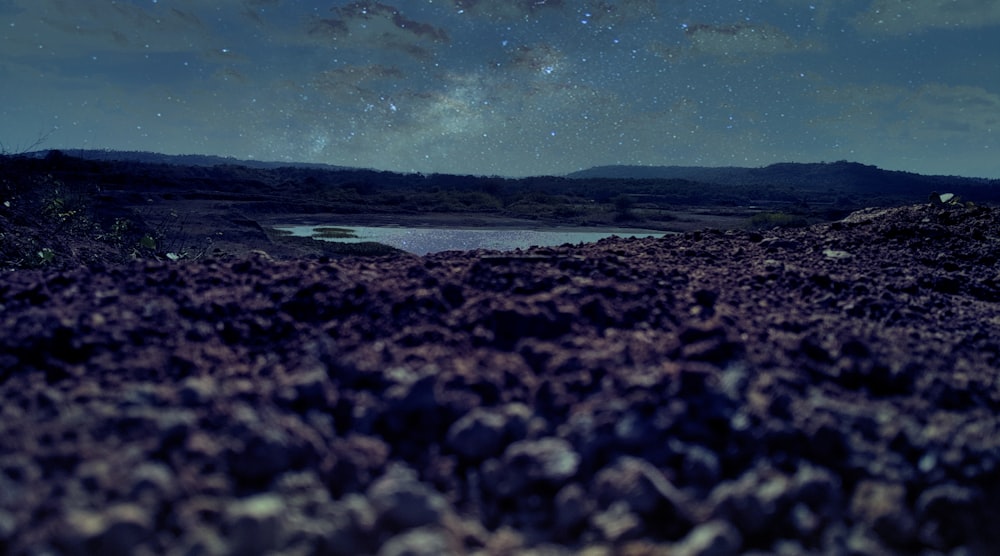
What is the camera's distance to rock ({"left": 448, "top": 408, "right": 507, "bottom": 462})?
1.74 m

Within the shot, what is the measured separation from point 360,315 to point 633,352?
1.14 meters

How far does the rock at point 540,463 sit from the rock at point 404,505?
0.70 ft

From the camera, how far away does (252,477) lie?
4.97 feet

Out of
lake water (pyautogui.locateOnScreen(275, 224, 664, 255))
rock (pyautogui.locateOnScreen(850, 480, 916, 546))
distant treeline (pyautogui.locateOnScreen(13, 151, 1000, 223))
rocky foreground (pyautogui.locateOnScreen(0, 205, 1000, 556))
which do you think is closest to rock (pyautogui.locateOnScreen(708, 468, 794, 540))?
rocky foreground (pyautogui.locateOnScreen(0, 205, 1000, 556))

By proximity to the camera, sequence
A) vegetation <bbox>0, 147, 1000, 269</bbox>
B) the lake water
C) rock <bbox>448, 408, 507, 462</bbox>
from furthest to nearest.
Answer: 1. the lake water
2. vegetation <bbox>0, 147, 1000, 269</bbox>
3. rock <bbox>448, 408, 507, 462</bbox>

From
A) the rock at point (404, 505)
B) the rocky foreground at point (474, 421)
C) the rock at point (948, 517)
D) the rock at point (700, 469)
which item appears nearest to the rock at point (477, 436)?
the rocky foreground at point (474, 421)

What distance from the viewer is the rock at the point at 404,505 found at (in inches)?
55.4

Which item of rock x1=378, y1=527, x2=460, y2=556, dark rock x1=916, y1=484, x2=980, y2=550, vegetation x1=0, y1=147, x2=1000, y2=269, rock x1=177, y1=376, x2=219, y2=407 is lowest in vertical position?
dark rock x1=916, y1=484, x2=980, y2=550

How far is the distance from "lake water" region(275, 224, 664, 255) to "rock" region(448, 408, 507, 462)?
1737 cm

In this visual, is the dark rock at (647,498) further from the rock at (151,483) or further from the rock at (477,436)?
the rock at (151,483)

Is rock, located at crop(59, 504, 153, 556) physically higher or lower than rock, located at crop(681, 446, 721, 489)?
higher

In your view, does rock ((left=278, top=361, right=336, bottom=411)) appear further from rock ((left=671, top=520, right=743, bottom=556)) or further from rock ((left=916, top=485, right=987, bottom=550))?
rock ((left=916, top=485, right=987, bottom=550))

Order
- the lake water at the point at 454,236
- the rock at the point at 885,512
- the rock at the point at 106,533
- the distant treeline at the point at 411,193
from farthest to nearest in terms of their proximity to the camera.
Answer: the distant treeline at the point at 411,193
the lake water at the point at 454,236
the rock at the point at 885,512
the rock at the point at 106,533

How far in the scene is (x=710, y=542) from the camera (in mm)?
1396
